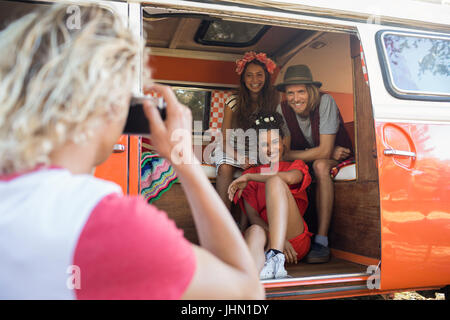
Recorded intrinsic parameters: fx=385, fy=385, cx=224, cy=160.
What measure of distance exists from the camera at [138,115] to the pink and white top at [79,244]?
243 millimetres

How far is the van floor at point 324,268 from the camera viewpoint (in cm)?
261

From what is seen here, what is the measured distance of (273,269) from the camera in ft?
7.95

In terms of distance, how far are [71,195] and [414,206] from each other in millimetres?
2262

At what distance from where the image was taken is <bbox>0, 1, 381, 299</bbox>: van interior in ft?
8.69

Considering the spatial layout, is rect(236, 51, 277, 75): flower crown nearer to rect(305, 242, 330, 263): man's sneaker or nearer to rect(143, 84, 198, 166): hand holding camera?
rect(305, 242, 330, 263): man's sneaker

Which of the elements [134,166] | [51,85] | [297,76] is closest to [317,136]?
[297,76]

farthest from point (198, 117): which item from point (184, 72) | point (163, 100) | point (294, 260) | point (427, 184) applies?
point (163, 100)

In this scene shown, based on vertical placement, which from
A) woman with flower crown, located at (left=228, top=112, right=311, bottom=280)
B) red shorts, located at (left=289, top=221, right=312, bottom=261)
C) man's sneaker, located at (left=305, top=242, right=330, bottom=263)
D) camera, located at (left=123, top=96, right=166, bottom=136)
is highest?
camera, located at (left=123, top=96, right=166, bottom=136)

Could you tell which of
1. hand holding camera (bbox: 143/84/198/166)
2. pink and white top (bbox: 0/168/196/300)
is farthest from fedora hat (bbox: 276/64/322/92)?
pink and white top (bbox: 0/168/196/300)

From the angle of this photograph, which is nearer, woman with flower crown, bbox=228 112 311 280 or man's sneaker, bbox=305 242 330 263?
woman with flower crown, bbox=228 112 311 280

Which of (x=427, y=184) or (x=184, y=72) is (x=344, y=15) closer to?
(x=427, y=184)

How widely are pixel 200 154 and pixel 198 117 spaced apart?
2.19 feet

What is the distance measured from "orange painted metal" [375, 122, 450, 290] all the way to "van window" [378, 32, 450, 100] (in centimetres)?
25

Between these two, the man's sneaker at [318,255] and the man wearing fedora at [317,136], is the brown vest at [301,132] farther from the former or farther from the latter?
the man's sneaker at [318,255]
